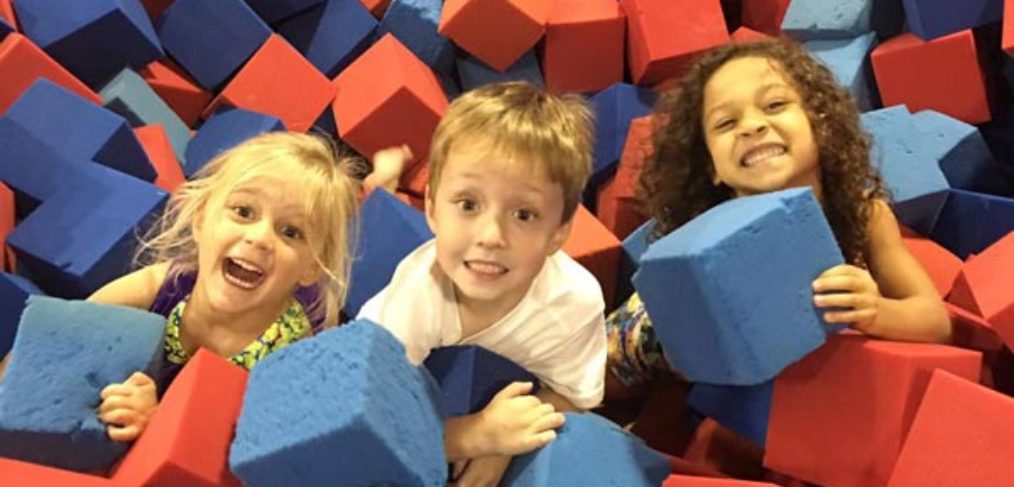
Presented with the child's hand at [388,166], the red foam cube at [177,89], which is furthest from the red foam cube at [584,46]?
the red foam cube at [177,89]

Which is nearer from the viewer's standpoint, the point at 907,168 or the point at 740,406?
the point at 740,406

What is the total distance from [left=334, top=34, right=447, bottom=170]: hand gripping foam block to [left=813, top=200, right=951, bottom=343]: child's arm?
760mm

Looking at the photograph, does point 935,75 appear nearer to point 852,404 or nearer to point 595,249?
point 595,249

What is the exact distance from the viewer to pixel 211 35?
1969mm

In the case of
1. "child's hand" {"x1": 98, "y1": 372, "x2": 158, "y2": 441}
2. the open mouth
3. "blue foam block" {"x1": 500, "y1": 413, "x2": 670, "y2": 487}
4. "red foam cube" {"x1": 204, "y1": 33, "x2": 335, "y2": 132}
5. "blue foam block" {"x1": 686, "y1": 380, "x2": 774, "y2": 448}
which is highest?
"red foam cube" {"x1": 204, "y1": 33, "x2": 335, "y2": 132}

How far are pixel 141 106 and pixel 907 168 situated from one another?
1.31 m

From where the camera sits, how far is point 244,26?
6.43ft

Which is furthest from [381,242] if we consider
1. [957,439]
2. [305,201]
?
[957,439]

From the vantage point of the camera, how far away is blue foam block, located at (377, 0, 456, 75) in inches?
76.7

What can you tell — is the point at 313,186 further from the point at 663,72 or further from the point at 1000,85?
the point at 1000,85

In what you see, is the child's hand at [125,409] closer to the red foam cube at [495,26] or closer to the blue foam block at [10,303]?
the blue foam block at [10,303]

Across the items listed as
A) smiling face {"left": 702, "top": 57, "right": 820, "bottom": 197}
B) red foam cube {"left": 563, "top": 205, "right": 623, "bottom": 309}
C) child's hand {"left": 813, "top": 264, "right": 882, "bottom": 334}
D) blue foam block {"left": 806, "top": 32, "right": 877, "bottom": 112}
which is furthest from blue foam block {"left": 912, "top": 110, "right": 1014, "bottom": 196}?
child's hand {"left": 813, "top": 264, "right": 882, "bottom": 334}

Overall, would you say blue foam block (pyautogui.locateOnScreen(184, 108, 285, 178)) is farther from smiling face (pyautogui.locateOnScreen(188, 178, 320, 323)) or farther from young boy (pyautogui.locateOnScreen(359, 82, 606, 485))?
young boy (pyautogui.locateOnScreen(359, 82, 606, 485))

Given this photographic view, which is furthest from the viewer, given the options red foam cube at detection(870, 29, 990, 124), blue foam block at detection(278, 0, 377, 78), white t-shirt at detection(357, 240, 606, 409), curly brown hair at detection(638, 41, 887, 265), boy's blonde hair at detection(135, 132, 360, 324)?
blue foam block at detection(278, 0, 377, 78)
